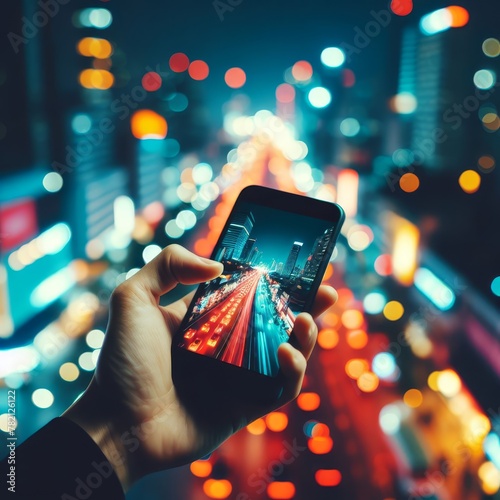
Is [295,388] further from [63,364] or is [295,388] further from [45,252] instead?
[45,252]

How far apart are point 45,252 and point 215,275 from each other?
9.54 m

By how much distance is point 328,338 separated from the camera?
835 centimetres

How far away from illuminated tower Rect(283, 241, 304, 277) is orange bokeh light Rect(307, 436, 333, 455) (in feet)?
12.3

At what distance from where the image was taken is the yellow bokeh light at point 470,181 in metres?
5.79

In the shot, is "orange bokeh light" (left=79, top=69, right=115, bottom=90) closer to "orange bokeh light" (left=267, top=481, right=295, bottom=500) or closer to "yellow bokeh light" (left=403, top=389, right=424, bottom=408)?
"yellow bokeh light" (left=403, top=389, right=424, bottom=408)

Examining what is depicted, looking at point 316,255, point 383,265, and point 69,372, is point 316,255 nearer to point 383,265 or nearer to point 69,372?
point 69,372

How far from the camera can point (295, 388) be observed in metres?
1.01

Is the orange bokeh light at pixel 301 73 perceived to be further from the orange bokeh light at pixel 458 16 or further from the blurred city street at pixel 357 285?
the orange bokeh light at pixel 458 16

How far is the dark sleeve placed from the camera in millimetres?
916

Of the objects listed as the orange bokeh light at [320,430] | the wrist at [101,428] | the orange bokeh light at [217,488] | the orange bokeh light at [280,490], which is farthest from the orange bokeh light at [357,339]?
the wrist at [101,428]

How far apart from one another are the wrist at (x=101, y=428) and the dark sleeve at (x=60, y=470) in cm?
3

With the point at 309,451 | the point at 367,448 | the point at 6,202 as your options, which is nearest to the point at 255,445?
the point at 309,451

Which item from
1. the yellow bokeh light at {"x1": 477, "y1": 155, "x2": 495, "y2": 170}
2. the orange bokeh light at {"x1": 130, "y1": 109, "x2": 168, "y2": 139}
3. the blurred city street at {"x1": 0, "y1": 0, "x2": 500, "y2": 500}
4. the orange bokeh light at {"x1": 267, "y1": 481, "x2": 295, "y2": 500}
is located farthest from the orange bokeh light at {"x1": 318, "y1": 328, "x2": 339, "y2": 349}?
the orange bokeh light at {"x1": 130, "y1": 109, "x2": 168, "y2": 139}

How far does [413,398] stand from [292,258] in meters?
6.02
